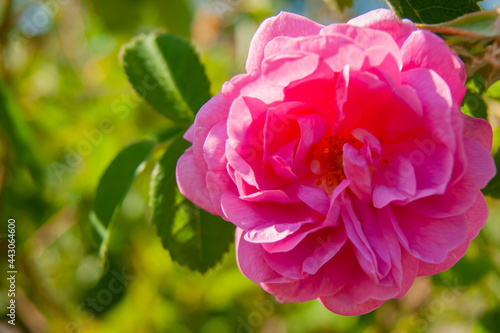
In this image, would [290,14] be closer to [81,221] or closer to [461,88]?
[461,88]

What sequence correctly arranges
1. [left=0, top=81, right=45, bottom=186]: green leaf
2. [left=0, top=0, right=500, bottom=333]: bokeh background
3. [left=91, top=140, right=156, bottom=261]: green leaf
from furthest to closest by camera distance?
[left=0, top=0, right=500, bottom=333]: bokeh background < [left=0, top=81, right=45, bottom=186]: green leaf < [left=91, top=140, right=156, bottom=261]: green leaf

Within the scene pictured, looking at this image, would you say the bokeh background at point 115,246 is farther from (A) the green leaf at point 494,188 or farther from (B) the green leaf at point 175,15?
(A) the green leaf at point 494,188

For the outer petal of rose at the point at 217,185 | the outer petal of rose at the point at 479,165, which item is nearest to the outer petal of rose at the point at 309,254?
the outer petal of rose at the point at 217,185

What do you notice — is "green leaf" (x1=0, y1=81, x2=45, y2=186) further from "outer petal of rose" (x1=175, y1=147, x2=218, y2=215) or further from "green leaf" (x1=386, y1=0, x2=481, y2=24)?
"green leaf" (x1=386, y1=0, x2=481, y2=24)

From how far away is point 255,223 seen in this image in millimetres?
700

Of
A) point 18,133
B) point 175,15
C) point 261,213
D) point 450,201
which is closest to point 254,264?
point 261,213

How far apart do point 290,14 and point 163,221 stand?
480 millimetres

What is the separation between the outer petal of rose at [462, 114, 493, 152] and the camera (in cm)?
65

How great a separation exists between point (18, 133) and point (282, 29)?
1.02 meters

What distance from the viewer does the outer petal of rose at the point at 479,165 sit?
2.05 ft

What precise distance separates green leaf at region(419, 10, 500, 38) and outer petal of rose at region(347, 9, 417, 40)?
59 millimetres

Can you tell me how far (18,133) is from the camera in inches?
54.0

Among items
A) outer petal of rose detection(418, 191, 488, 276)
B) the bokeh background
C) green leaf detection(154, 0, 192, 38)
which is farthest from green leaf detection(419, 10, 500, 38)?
green leaf detection(154, 0, 192, 38)

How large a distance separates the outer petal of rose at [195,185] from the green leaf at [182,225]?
0.18 meters
